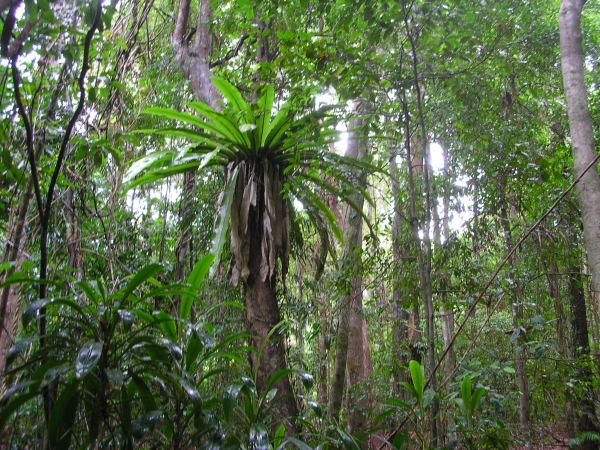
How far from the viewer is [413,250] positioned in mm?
2449

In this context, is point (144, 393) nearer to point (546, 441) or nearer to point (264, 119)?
point (264, 119)

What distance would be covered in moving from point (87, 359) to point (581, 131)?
2.21m

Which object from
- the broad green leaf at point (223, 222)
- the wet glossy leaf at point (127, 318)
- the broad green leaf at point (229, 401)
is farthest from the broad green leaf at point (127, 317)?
the broad green leaf at point (223, 222)

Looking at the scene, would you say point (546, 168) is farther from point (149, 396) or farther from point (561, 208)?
point (149, 396)

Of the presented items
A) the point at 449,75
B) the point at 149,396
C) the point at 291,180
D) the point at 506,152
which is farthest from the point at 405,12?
the point at 149,396

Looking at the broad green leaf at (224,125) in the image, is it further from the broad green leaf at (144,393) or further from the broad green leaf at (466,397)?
the broad green leaf at (466,397)

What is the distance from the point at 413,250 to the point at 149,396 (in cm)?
158

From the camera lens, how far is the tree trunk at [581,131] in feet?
6.26

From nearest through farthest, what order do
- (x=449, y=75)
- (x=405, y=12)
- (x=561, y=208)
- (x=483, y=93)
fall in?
1. (x=405, y=12)
2. (x=449, y=75)
3. (x=561, y=208)
4. (x=483, y=93)

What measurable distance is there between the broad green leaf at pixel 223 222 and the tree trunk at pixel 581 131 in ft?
6.14

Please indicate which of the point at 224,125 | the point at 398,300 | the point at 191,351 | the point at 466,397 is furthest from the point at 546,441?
the point at 224,125

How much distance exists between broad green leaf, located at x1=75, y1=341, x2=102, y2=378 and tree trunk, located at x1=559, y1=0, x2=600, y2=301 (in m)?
1.86

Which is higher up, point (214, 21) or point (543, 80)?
point (214, 21)

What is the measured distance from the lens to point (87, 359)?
43.9 inches
